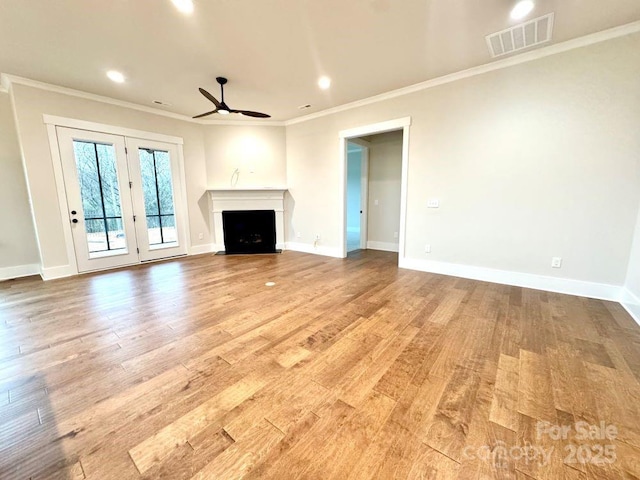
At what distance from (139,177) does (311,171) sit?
338 centimetres

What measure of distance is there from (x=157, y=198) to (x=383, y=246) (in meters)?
5.04

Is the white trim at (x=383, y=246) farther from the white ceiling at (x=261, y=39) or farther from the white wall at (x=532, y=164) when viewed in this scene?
the white ceiling at (x=261, y=39)

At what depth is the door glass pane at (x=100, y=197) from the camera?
4289 mm

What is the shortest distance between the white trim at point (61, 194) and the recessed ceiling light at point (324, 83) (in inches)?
165

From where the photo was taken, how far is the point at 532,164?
328cm

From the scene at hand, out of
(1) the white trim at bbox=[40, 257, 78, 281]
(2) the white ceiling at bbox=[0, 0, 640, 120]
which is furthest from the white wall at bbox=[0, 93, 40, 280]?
(2) the white ceiling at bbox=[0, 0, 640, 120]

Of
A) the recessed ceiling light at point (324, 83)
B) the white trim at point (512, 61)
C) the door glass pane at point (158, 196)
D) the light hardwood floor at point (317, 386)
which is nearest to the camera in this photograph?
the light hardwood floor at point (317, 386)

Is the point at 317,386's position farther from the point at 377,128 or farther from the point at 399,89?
the point at 399,89

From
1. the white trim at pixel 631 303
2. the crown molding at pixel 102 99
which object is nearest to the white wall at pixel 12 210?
the crown molding at pixel 102 99

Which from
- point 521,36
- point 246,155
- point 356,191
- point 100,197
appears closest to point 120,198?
point 100,197

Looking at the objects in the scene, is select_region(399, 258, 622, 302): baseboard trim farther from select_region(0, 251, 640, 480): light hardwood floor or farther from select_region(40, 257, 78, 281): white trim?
select_region(40, 257, 78, 281): white trim

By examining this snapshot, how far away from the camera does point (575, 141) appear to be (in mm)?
3014

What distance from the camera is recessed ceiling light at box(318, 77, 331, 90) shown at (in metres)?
3.79

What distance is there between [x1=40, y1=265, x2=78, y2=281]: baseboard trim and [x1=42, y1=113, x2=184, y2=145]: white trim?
2.25 meters
